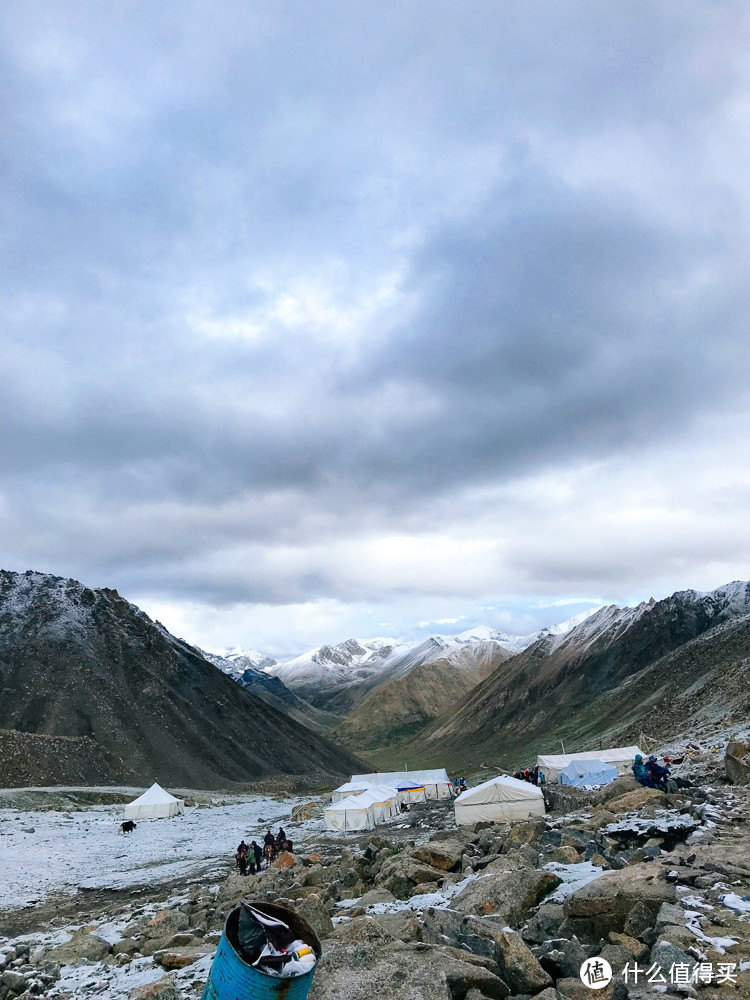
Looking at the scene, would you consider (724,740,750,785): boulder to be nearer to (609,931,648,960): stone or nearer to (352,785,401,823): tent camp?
(609,931,648,960): stone

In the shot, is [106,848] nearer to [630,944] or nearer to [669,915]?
[630,944]

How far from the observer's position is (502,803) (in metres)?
28.1

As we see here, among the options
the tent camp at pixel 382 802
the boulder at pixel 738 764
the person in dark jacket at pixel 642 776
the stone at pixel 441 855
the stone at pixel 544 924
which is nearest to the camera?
the stone at pixel 544 924

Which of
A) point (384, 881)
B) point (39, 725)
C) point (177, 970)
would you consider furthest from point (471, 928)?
point (39, 725)

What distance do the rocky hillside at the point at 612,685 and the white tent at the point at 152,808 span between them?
46304 millimetres

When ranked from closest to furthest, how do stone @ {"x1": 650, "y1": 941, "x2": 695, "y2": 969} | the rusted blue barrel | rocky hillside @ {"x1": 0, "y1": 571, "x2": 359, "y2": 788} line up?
the rusted blue barrel → stone @ {"x1": 650, "y1": 941, "x2": 695, "y2": 969} → rocky hillside @ {"x1": 0, "y1": 571, "x2": 359, "y2": 788}

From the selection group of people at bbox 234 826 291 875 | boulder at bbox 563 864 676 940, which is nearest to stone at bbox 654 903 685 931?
boulder at bbox 563 864 676 940

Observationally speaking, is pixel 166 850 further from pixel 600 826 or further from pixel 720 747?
pixel 720 747

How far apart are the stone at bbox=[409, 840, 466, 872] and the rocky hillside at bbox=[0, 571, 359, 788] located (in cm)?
6177

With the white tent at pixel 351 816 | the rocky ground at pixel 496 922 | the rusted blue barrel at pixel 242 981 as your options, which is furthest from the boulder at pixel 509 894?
the white tent at pixel 351 816

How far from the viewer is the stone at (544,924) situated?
28.6 feet

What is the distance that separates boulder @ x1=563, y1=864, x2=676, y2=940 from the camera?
8.33m

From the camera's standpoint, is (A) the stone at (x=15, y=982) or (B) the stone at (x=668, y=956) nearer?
(B) the stone at (x=668, y=956)

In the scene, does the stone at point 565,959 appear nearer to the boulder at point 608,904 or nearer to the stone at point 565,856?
the boulder at point 608,904
